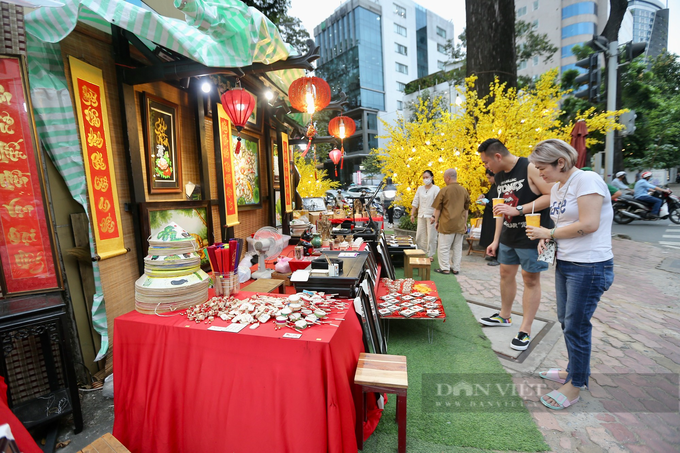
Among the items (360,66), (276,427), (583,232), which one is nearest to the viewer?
(276,427)

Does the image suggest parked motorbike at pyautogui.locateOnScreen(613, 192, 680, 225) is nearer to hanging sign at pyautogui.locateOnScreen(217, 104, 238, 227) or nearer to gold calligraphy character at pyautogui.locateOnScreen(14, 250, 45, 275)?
hanging sign at pyautogui.locateOnScreen(217, 104, 238, 227)

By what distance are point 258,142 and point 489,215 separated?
15.7ft

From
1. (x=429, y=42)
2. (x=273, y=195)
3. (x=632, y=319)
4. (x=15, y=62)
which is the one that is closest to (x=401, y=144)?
(x=273, y=195)

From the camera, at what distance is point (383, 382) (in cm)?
193

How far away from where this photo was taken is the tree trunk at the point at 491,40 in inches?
308

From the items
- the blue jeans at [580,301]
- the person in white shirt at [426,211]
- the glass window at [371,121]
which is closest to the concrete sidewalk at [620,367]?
the blue jeans at [580,301]

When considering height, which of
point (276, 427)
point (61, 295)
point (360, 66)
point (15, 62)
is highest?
point (360, 66)

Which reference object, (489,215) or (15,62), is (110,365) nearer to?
(15,62)

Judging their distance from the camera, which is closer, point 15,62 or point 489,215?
point 15,62

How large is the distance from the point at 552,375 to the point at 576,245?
138 centimetres

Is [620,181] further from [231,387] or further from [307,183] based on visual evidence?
[231,387]

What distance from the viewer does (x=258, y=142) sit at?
639 cm

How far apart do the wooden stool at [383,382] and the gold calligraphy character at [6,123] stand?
318 cm

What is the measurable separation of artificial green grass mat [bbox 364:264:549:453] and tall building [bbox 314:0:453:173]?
1492 inches
